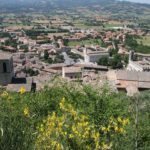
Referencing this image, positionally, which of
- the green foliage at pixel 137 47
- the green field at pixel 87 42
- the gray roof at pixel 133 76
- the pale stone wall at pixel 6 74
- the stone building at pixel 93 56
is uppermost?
the pale stone wall at pixel 6 74

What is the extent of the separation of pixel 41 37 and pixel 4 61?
65.9 m

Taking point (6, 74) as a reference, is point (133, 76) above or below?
below

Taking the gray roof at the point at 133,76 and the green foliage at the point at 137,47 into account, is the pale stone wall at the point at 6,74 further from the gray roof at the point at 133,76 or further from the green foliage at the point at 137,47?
the green foliage at the point at 137,47

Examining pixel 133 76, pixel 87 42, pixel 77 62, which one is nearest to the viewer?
pixel 133 76

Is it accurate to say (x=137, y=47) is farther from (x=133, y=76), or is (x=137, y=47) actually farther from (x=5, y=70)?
(x=5, y=70)

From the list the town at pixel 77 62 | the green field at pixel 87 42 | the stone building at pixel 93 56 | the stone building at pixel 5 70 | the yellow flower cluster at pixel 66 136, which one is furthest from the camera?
the green field at pixel 87 42

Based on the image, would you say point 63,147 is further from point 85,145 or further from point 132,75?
point 132,75

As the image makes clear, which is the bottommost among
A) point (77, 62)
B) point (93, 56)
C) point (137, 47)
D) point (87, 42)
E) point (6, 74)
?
point (87, 42)

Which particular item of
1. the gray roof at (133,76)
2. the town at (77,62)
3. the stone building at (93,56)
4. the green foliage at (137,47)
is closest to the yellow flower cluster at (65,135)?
the town at (77,62)

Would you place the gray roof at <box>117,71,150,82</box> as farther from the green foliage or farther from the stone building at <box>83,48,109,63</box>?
the green foliage

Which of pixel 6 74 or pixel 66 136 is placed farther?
pixel 6 74

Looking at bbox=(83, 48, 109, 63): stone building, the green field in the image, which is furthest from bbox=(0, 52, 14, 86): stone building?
the green field

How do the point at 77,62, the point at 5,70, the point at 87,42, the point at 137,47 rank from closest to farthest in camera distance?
1. the point at 5,70
2. the point at 77,62
3. the point at 137,47
4. the point at 87,42

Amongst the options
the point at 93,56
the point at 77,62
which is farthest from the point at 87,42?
the point at 77,62
